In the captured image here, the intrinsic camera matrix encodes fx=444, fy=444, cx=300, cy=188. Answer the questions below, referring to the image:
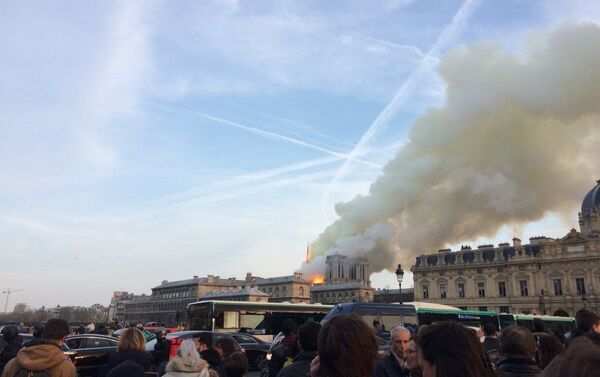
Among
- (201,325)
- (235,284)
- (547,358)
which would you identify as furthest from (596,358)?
(235,284)

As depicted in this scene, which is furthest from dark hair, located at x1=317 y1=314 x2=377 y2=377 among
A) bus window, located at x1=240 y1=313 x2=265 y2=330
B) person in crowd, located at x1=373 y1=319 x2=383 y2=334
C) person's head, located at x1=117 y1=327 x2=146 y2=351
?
bus window, located at x1=240 y1=313 x2=265 y2=330

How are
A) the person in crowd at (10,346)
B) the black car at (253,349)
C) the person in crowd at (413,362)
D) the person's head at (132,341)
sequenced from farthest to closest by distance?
the black car at (253,349)
the person in crowd at (10,346)
the person's head at (132,341)
the person in crowd at (413,362)

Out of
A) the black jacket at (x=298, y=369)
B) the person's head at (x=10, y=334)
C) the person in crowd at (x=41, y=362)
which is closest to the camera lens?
the black jacket at (x=298, y=369)

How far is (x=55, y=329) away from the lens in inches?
262

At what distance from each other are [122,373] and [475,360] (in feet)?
12.7

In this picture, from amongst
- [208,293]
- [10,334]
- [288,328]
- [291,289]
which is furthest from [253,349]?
[208,293]

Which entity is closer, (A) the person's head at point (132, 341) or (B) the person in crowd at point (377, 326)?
(A) the person's head at point (132, 341)

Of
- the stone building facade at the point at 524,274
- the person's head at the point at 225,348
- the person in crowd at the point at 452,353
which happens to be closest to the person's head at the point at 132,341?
the person's head at the point at 225,348

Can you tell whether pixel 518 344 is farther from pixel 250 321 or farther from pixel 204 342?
pixel 250 321

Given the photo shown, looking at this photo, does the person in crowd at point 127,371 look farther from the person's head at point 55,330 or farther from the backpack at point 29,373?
the person's head at point 55,330

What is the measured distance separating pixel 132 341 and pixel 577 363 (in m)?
5.97

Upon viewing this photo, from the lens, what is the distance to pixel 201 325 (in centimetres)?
2889

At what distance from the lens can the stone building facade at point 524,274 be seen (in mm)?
60975

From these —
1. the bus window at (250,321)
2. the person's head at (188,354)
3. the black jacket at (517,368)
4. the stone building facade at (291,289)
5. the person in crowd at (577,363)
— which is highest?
the stone building facade at (291,289)
